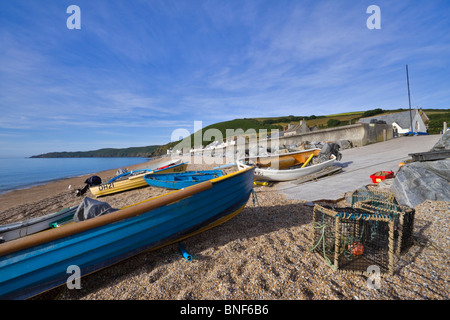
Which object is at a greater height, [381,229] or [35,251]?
[35,251]

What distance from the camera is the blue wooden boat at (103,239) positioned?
2568mm

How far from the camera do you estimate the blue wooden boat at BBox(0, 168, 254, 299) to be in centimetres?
257

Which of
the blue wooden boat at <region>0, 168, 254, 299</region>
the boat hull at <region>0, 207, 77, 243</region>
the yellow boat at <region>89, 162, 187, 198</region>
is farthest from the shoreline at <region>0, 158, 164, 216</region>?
the blue wooden boat at <region>0, 168, 254, 299</region>

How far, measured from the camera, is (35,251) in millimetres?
2629

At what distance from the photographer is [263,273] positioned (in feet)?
9.82

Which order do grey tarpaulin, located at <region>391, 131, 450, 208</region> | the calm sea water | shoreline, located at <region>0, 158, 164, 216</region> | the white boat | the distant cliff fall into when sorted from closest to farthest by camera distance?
grey tarpaulin, located at <region>391, 131, 450, 208</region> → the white boat → shoreline, located at <region>0, 158, 164, 216</region> → the calm sea water → the distant cliff

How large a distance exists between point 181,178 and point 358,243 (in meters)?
8.76

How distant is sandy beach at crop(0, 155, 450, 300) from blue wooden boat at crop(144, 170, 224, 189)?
4568mm

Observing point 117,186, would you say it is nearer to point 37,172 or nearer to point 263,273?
point 263,273

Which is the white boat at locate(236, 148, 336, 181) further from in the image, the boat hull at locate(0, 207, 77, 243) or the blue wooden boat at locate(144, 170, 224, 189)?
the boat hull at locate(0, 207, 77, 243)

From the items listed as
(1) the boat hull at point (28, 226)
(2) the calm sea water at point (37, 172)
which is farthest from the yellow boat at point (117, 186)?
(2) the calm sea water at point (37, 172)
